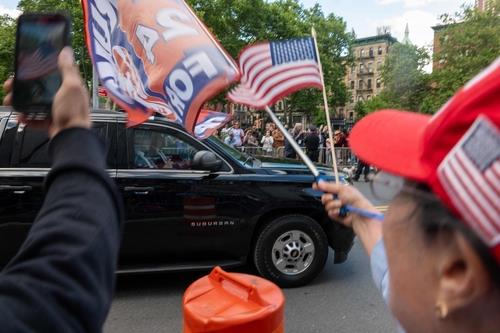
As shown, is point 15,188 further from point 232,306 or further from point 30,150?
point 232,306

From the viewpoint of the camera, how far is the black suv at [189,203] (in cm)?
453

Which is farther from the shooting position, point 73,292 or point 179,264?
point 179,264

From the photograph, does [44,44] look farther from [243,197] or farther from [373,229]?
[243,197]

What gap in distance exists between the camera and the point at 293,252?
202 inches

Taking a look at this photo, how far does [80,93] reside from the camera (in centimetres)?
110

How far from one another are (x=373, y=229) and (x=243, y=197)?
3.29 m

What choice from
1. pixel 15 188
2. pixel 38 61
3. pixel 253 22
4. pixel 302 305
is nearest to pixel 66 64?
pixel 38 61

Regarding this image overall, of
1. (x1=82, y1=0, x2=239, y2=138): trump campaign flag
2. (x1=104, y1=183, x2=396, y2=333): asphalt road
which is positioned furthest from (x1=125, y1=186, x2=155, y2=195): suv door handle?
(x1=82, y1=0, x2=239, y2=138): trump campaign flag

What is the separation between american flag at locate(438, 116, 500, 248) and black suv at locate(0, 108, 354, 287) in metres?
4.06

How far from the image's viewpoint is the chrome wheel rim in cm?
509

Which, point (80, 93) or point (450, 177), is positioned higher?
point (80, 93)

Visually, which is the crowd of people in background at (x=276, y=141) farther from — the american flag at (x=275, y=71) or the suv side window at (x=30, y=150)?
the american flag at (x=275, y=71)

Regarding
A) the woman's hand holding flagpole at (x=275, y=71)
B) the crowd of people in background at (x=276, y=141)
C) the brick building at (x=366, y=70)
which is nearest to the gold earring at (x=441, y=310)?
the woman's hand holding flagpole at (x=275, y=71)

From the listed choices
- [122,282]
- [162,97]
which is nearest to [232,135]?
[122,282]
